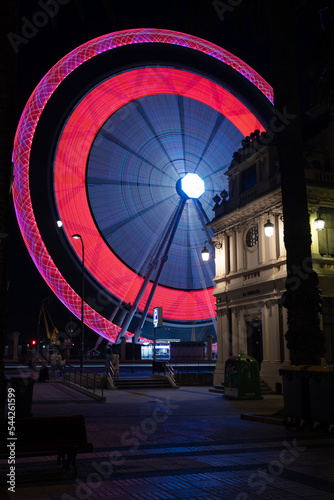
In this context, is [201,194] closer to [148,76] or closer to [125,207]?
[125,207]

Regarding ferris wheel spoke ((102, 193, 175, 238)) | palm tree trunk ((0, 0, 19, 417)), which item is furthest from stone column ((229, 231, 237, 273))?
palm tree trunk ((0, 0, 19, 417))

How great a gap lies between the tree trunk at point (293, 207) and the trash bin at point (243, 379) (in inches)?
370

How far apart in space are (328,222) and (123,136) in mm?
23124

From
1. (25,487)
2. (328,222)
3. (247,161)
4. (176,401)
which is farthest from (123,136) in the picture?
(25,487)

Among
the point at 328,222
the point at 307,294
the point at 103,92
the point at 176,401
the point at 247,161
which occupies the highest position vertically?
the point at 103,92

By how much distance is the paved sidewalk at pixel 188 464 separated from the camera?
23.0 ft

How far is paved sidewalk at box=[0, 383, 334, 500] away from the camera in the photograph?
7.02 m

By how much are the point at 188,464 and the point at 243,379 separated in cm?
1503

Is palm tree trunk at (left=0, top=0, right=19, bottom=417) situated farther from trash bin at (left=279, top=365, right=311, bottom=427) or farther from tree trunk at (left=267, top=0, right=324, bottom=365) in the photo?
tree trunk at (left=267, top=0, right=324, bottom=365)

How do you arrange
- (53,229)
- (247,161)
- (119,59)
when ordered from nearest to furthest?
(247,161), (53,229), (119,59)

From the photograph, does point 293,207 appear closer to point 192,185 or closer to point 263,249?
point 263,249

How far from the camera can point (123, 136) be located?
45.8m

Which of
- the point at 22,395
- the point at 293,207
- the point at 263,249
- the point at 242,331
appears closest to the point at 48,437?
the point at 22,395

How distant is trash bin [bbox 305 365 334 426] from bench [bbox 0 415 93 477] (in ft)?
21.0
